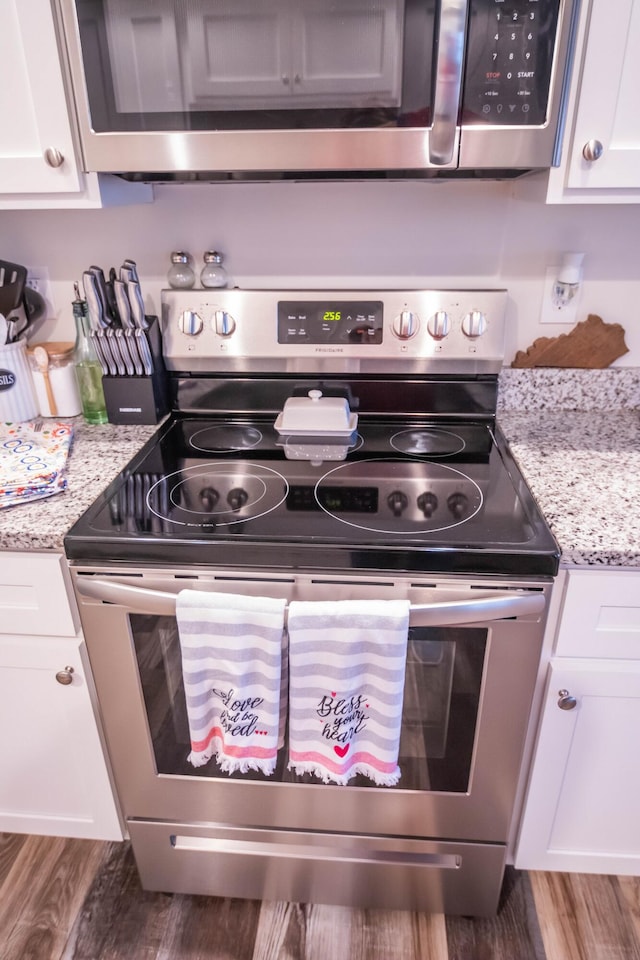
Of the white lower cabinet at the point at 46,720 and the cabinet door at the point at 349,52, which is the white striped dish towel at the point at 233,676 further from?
the cabinet door at the point at 349,52

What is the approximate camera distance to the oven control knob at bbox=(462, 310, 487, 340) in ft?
4.34

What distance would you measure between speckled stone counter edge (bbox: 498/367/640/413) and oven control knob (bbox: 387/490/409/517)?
499mm

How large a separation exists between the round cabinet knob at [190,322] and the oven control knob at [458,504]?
684 millimetres

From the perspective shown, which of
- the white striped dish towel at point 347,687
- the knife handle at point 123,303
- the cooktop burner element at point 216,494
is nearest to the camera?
the white striped dish towel at point 347,687

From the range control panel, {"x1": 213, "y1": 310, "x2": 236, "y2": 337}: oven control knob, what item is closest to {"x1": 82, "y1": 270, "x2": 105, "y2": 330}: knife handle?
the range control panel

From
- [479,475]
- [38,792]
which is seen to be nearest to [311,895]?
[38,792]

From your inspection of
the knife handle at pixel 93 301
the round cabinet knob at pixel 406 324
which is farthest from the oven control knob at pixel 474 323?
the knife handle at pixel 93 301

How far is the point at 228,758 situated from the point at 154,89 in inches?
44.2

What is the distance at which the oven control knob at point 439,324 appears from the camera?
1.33m

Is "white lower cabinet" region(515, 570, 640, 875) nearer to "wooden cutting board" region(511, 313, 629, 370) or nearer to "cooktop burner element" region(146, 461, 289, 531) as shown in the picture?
"cooktop burner element" region(146, 461, 289, 531)

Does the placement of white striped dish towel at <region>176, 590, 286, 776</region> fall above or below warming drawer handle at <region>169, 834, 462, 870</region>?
above

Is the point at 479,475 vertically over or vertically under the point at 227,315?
under

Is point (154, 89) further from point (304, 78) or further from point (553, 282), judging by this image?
point (553, 282)

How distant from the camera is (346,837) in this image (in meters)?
1.18
